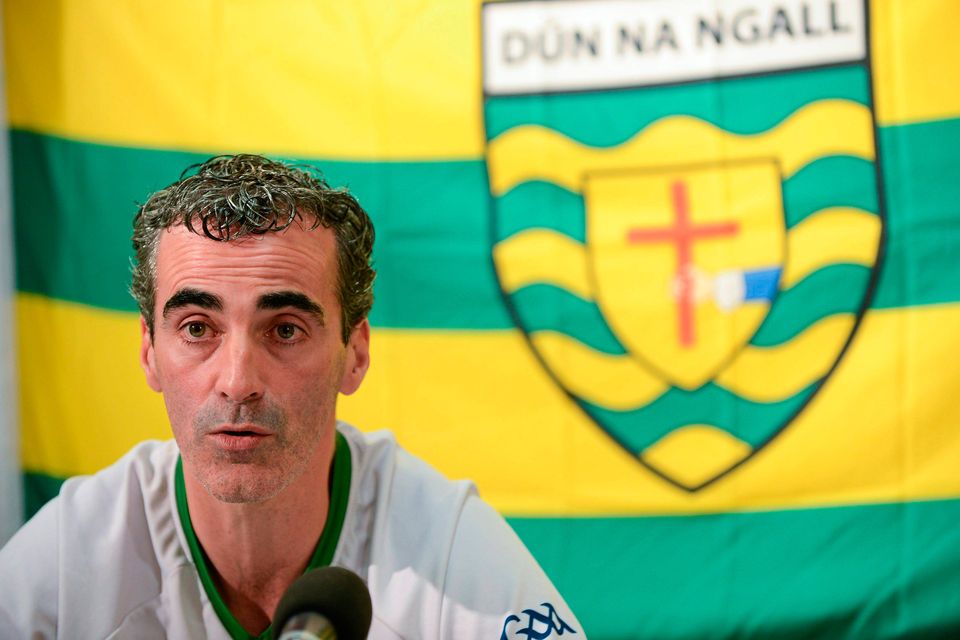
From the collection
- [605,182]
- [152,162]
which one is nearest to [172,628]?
[152,162]

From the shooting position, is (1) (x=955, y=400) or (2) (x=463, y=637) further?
(1) (x=955, y=400)

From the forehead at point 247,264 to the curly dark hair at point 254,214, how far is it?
0.01 m

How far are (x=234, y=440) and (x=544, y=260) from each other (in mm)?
674

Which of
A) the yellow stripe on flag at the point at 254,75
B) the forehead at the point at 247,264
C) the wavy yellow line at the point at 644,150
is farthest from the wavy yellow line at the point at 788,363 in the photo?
the forehead at the point at 247,264

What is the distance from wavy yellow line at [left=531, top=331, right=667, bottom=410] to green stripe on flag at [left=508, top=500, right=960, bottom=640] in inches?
7.2

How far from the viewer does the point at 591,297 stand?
57.2 inches

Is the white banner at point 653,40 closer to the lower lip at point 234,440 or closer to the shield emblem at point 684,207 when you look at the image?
the shield emblem at point 684,207

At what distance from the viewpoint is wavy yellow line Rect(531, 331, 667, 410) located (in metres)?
1.45

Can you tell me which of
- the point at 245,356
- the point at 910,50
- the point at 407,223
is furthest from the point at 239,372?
the point at 910,50

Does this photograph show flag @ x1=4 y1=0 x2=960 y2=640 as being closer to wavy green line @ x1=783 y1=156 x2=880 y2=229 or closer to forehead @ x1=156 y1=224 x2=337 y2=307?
wavy green line @ x1=783 y1=156 x2=880 y2=229

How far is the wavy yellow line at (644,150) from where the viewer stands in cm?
144

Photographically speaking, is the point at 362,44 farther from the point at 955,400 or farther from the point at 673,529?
the point at 955,400

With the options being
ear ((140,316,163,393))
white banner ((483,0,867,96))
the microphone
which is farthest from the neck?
white banner ((483,0,867,96))

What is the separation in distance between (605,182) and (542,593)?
66 cm
